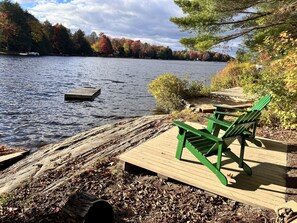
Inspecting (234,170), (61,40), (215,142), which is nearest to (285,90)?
(234,170)

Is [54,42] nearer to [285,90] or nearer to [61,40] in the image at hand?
[61,40]

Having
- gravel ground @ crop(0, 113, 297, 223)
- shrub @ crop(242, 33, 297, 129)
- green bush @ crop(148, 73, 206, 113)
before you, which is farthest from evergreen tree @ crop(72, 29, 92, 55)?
gravel ground @ crop(0, 113, 297, 223)

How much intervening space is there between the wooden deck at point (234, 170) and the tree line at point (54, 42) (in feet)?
178

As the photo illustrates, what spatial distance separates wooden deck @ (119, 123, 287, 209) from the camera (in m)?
3.75

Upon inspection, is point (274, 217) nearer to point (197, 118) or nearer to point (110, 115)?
point (197, 118)

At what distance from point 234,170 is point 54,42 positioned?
86.4 m

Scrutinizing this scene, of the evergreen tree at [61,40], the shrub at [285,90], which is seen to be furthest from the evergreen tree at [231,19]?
the evergreen tree at [61,40]

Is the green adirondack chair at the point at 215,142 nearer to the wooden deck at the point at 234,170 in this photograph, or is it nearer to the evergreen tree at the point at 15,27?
the wooden deck at the point at 234,170

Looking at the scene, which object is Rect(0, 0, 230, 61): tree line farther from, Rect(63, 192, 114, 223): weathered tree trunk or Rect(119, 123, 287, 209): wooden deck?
Rect(63, 192, 114, 223): weathered tree trunk

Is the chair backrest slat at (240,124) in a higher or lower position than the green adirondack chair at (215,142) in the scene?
higher

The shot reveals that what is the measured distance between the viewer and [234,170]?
4.48m

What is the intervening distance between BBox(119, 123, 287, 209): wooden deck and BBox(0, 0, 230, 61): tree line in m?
54.4

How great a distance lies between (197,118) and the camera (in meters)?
8.56

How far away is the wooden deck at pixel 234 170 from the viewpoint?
12.3ft
